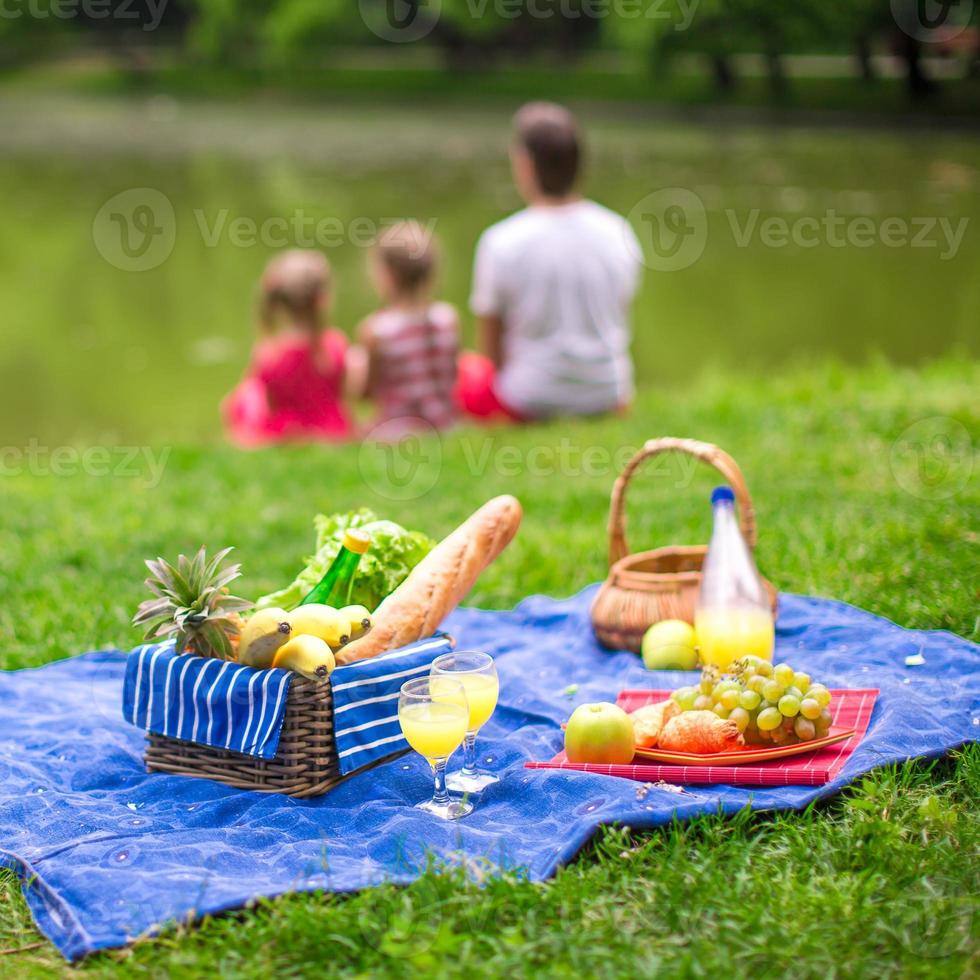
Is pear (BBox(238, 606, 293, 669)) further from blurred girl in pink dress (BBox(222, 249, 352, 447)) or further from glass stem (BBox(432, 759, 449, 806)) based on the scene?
blurred girl in pink dress (BBox(222, 249, 352, 447))

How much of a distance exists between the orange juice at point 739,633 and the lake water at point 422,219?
6.42 m

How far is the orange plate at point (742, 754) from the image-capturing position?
10.3ft

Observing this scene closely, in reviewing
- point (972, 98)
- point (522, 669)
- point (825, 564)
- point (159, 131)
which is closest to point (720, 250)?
point (825, 564)

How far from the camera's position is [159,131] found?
31.4 m

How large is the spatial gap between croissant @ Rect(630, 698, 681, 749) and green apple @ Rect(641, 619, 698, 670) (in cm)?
47

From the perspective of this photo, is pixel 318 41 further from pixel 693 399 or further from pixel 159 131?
pixel 693 399

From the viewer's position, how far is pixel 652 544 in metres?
5.23

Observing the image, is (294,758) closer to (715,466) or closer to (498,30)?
(715,466)

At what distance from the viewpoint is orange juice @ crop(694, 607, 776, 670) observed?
365 cm

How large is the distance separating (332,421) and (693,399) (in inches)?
88.3
